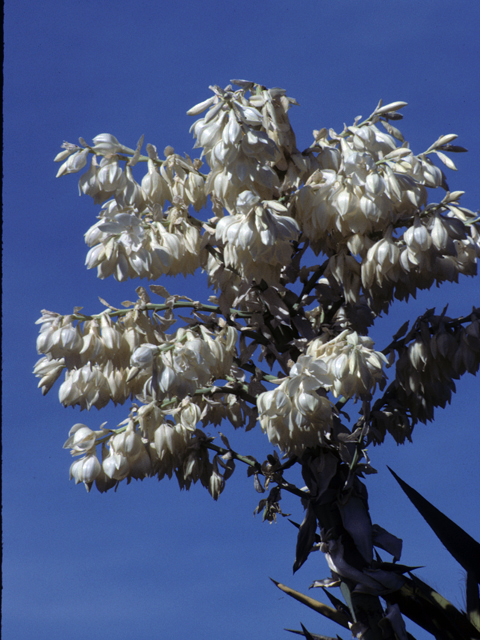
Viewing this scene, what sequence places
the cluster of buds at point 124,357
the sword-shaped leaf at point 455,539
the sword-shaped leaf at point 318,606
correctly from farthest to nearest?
the sword-shaped leaf at point 455,539
the sword-shaped leaf at point 318,606
the cluster of buds at point 124,357

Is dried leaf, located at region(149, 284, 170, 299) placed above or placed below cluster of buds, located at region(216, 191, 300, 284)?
above

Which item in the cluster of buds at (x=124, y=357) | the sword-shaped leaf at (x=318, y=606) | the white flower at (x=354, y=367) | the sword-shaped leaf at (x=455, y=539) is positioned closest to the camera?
the white flower at (x=354, y=367)

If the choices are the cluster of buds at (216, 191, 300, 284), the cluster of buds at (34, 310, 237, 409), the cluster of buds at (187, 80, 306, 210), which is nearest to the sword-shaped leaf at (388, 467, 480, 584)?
the cluster of buds at (34, 310, 237, 409)

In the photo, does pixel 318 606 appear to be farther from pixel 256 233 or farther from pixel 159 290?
pixel 256 233

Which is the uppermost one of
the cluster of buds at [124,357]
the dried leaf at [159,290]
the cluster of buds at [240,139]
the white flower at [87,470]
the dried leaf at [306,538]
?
the cluster of buds at [240,139]

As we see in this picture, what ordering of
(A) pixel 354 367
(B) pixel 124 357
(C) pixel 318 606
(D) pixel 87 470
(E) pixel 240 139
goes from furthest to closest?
(C) pixel 318 606, (B) pixel 124 357, (D) pixel 87 470, (E) pixel 240 139, (A) pixel 354 367

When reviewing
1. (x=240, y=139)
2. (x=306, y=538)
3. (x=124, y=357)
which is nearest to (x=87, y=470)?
(x=124, y=357)

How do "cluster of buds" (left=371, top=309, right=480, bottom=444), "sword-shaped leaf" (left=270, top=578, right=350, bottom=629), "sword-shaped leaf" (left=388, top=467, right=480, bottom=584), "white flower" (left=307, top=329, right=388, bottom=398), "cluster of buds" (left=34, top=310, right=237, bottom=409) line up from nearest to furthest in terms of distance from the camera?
"white flower" (left=307, top=329, right=388, bottom=398)
"cluster of buds" (left=34, top=310, right=237, bottom=409)
"cluster of buds" (left=371, top=309, right=480, bottom=444)
"sword-shaped leaf" (left=270, top=578, right=350, bottom=629)
"sword-shaped leaf" (left=388, top=467, right=480, bottom=584)

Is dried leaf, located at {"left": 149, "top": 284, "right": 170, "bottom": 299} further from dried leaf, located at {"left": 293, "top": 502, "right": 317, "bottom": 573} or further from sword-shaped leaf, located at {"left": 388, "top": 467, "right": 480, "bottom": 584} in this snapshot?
sword-shaped leaf, located at {"left": 388, "top": 467, "right": 480, "bottom": 584}

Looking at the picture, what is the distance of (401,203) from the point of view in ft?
8.40

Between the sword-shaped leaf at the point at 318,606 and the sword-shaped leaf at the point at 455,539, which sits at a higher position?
the sword-shaped leaf at the point at 455,539

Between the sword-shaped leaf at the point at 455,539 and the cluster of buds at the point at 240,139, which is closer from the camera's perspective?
the cluster of buds at the point at 240,139

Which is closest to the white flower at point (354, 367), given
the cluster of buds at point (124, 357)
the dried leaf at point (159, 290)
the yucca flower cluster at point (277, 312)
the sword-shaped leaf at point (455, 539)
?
the yucca flower cluster at point (277, 312)

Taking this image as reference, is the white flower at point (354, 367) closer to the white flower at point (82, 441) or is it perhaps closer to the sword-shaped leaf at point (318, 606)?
the white flower at point (82, 441)
